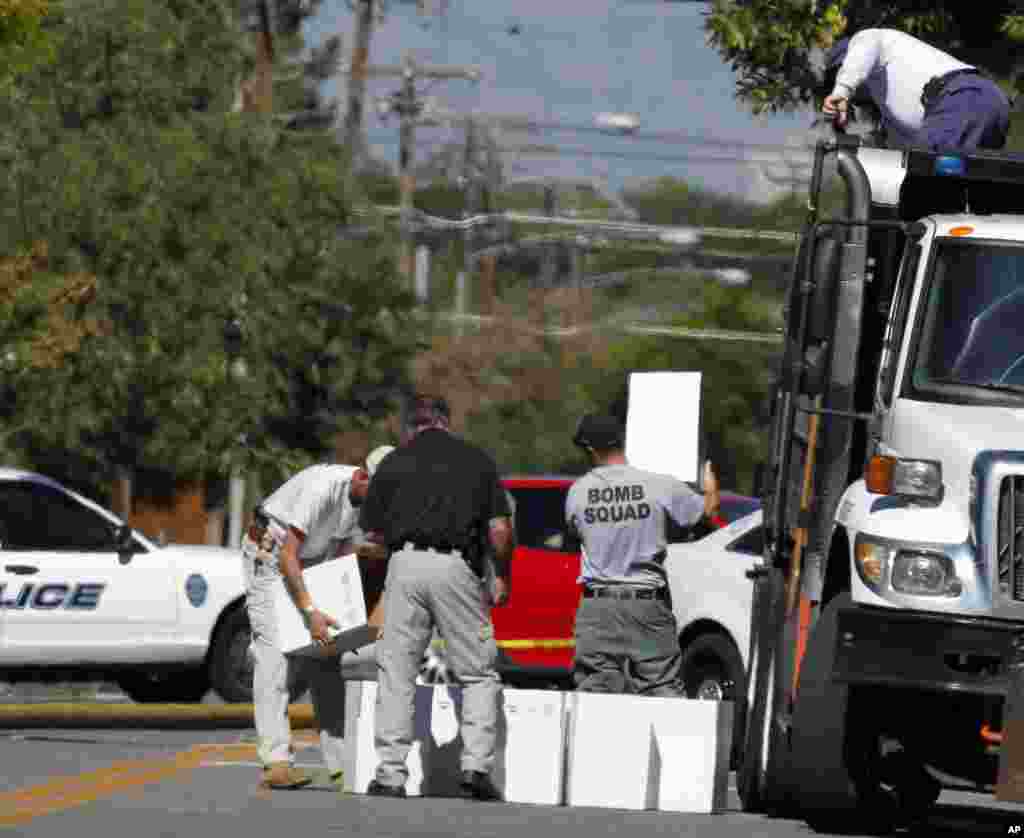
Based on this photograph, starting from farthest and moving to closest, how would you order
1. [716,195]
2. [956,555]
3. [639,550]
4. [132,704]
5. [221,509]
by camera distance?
[716,195] < [221,509] < [132,704] < [639,550] < [956,555]

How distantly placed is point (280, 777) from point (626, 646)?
1.70 metres

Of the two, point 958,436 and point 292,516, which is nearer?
point 958,436

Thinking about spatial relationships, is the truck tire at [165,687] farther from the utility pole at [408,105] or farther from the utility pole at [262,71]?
the utility pole at [408,105]

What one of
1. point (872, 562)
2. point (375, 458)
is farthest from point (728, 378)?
point (872, 562)

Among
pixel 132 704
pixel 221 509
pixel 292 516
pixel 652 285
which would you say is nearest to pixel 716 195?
pixel 652 285

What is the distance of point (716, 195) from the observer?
95.6 meters

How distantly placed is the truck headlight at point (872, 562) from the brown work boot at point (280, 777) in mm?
3717

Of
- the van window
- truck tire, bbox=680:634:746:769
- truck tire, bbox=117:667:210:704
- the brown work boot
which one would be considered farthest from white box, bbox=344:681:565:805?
truck tire, bbox=117:667:210:704

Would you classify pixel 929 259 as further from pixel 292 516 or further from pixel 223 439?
pixel 223 439

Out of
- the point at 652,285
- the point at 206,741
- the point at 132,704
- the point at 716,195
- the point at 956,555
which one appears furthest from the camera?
the point at 652,285

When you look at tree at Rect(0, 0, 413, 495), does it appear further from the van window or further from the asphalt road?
the asphalt road

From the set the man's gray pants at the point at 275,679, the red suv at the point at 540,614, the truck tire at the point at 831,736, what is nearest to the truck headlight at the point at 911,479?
the truck tire at the point at 831,736

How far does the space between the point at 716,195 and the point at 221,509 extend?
59350 millimetres

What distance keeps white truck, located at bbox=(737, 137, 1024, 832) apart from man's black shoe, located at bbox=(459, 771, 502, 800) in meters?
1.23
